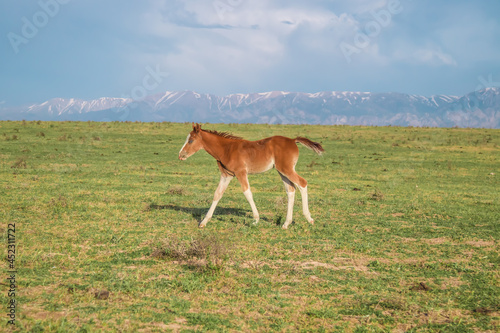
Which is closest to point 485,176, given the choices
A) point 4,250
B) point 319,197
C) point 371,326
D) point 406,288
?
point 319,197

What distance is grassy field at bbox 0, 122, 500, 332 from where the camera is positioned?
637 centimetres

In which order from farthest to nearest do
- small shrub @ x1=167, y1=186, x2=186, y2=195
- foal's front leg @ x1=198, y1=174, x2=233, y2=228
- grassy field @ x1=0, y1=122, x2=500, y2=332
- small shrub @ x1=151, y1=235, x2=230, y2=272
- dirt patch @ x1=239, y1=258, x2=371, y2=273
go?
1. small shrub @ x1=167, y1=186, x2=186, y2=195
2. foal's front leg @ x1=198, y1=174, x2=233, y2=228
3. dirt patch @ x1=239, y1=258, x2=371, y2=273
4. small shrub @ x1=151, y1=235, x2=230, y2=272
5. grassy field @ x1=0, y1=122, x2=500, y2=332

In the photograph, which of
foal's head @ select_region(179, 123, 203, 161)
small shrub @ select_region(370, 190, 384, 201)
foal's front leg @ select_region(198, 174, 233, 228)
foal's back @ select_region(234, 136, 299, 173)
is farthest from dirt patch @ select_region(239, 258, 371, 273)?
small shrub @ select_region(370, 190, 384, 201)

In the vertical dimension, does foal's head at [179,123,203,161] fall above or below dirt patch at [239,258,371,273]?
above

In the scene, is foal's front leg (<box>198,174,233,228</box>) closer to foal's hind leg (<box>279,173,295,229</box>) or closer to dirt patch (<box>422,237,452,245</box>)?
foal's hind leg (<box>279,173,295,229</box>)

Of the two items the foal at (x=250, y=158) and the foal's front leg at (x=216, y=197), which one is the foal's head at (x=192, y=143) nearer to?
the foal at (x=250, y=158)

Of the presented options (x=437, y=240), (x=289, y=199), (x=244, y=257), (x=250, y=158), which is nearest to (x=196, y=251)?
(x=244, y=257)

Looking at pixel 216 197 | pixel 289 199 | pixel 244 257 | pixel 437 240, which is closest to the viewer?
pixel 244 257

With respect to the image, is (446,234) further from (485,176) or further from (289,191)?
(485,176)

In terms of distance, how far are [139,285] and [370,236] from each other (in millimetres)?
6727

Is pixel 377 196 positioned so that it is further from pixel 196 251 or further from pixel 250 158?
pixel 196 251

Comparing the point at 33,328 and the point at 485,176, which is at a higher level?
the point at 485,176

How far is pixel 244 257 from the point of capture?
9.29 metres

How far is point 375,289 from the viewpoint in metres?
7.71
